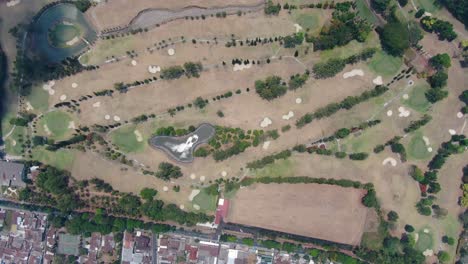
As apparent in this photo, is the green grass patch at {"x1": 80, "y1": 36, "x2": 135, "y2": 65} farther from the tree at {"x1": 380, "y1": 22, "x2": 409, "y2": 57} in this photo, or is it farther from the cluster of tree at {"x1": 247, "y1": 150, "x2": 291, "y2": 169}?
the tree at {"x1": 380, "y1": 22, "x2": 409, "y2": 57}

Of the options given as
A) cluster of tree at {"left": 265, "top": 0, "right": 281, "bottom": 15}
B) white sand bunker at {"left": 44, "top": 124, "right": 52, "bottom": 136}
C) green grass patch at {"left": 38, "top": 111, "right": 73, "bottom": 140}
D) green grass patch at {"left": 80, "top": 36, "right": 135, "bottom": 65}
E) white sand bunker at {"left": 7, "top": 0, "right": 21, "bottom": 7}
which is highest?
cluster of tree at {"left": 265, "top": 0, "right": 281, "bottom": 15}

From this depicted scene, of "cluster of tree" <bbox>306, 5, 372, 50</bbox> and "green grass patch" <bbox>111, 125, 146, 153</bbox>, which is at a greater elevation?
"cluster of tree" <bbox>306, 5, 372, 50</bbox>

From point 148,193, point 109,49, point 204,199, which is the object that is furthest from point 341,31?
point 148,193

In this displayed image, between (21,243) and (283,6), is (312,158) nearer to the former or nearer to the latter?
(283,6)

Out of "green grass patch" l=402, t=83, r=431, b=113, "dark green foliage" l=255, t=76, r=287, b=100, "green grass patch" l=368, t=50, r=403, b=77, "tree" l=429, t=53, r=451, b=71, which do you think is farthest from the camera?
"green grass patch" l=368, t=50, r=403, b=77

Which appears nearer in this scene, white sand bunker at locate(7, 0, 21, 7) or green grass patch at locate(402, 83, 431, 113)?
green grass patch at locate(402, 83, 431, 113)

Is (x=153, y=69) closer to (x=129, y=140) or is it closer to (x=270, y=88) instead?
(x=129, y=140)

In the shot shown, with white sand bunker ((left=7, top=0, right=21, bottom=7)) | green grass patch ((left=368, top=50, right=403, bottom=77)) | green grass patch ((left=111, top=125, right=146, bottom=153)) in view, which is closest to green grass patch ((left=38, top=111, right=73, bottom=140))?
green grass patch ((left=111, top=125, right=146, bottom=153))
